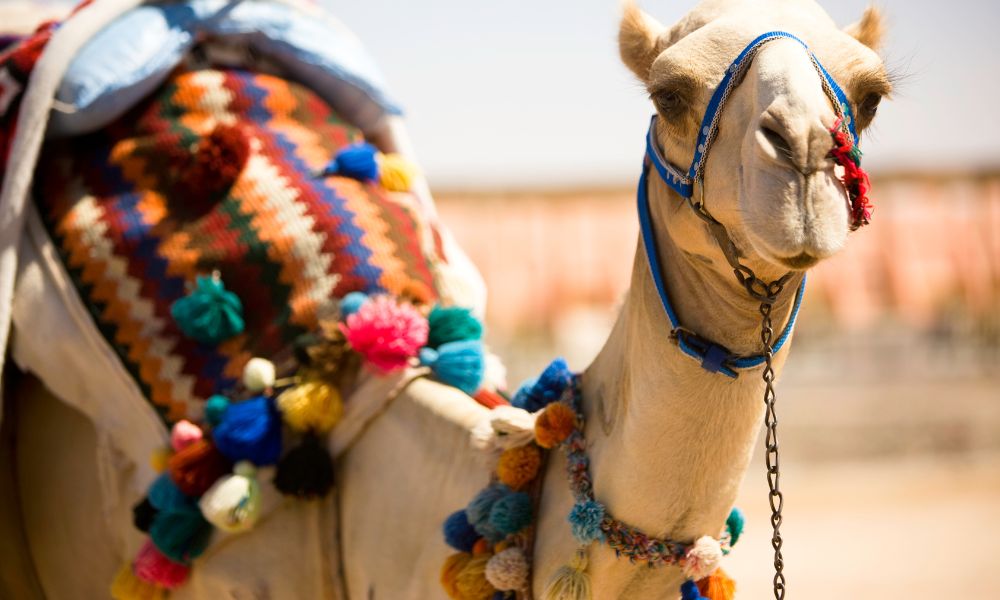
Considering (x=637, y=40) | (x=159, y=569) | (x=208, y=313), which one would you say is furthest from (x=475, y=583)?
(x=637, y=40)

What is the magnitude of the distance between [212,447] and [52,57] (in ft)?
4.27

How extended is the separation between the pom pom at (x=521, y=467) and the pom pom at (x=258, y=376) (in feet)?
2.64

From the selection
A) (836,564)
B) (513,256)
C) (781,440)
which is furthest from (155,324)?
(781,440)

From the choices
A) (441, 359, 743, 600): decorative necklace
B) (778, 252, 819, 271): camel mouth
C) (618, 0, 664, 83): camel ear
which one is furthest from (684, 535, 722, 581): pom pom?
(618, 0, 664, 83): camel ear

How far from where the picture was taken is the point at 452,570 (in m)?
2.98

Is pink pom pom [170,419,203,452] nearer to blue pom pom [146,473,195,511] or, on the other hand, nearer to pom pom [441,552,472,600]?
blue pom pom [146,473,195,511]

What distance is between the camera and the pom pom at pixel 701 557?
8.65ft

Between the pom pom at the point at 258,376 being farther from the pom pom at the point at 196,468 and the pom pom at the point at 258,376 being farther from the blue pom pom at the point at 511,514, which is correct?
the blue pom pom at the point at 511,514

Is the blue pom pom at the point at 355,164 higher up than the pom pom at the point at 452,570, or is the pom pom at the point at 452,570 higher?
the blue pom pom at the point at 355,164

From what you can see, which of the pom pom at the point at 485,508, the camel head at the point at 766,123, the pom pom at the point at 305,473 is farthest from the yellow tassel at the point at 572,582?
the pom pom at the point at 305,473

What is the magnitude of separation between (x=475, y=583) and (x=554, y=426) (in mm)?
411

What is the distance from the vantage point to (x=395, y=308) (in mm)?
3373

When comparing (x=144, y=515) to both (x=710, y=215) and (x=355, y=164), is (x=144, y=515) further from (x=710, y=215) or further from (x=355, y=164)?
(x=710, y=215)

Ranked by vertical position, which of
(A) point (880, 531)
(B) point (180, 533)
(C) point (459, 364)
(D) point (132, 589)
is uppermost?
(C) point (459, 364)
